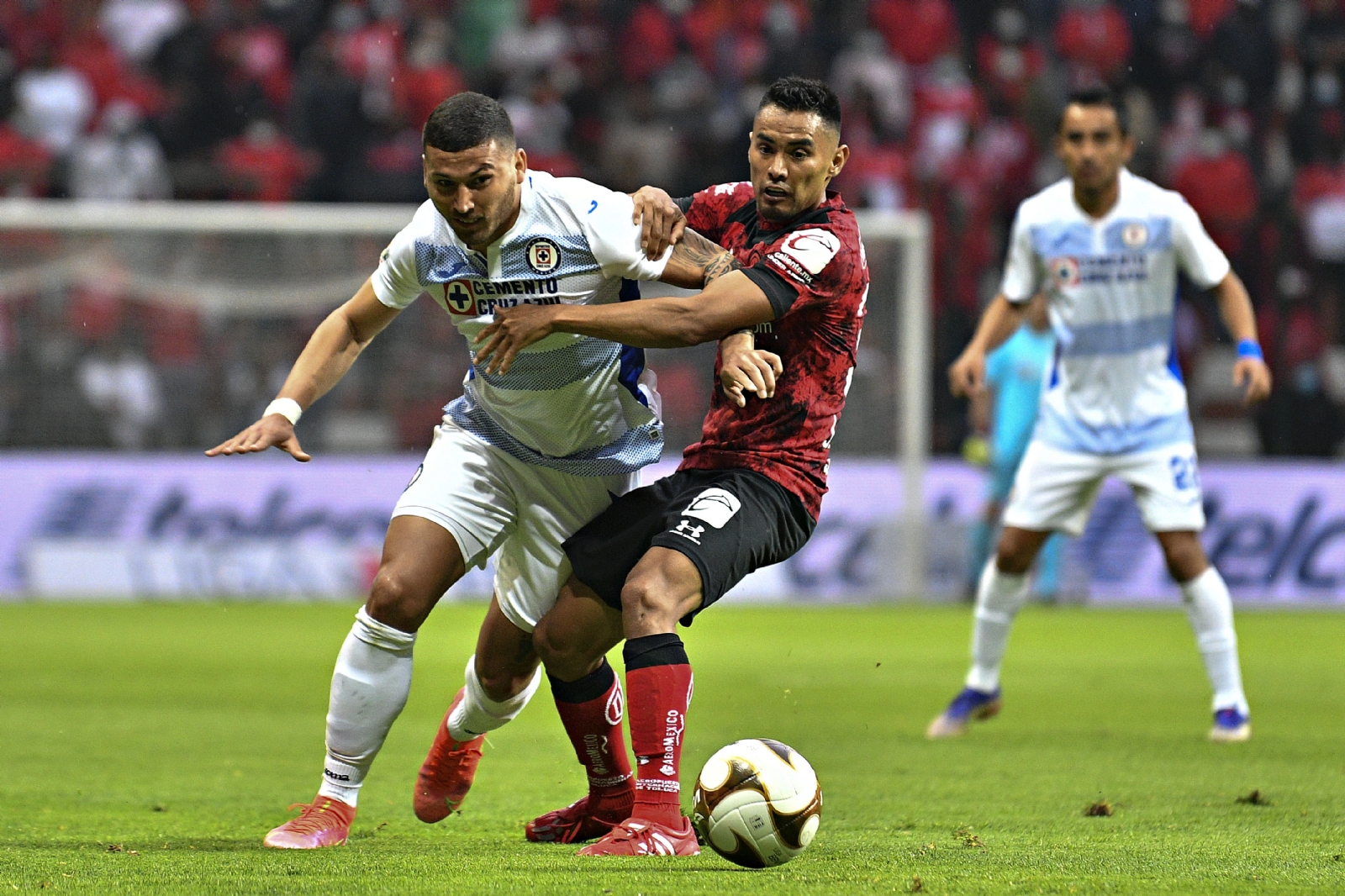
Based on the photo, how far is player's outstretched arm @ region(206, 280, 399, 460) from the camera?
195 inches

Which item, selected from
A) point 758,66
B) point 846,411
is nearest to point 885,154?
point 758,66

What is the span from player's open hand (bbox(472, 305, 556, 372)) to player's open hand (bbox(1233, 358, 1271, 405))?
11.5 ft

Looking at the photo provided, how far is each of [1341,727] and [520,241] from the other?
4.68 meters

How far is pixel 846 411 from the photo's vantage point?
1491cm

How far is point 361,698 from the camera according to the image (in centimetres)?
483

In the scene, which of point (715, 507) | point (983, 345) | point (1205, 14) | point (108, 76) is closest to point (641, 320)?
point (715, 507)

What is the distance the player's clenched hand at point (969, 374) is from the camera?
290 inches

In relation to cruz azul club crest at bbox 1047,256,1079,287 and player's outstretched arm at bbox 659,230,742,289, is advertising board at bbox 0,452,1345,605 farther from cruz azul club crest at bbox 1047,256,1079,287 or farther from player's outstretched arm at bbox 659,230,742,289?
player's outstretched arm at bbox 659,230,742,289

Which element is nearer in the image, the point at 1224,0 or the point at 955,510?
→ the point at 955,510

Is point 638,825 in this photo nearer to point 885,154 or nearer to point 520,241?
point 520,241

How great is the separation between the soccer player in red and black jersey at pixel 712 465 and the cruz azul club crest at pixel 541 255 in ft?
1.15

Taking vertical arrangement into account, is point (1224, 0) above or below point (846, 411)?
above

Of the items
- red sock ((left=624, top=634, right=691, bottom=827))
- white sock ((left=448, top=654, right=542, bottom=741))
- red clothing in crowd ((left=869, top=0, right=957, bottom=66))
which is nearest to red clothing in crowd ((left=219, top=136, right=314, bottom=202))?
red clothing in crowd ((left=869, top=0, right=957, bottom=66))

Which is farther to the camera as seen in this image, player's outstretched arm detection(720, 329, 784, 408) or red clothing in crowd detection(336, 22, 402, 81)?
red clothing in crowd detection(336, 22, 402, 81)
